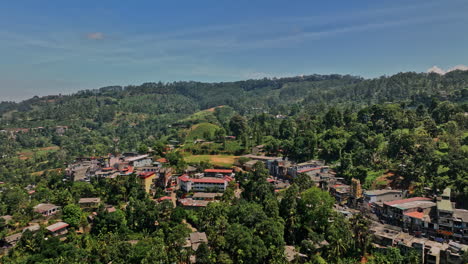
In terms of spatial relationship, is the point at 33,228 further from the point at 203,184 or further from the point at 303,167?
the point at 303,167

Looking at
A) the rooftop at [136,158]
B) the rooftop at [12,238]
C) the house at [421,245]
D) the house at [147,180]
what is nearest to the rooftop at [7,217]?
the rooftop at [12,238]

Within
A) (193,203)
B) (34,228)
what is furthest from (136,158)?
(34,228)

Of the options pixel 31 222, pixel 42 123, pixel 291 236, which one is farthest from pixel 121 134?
pixel 291 236

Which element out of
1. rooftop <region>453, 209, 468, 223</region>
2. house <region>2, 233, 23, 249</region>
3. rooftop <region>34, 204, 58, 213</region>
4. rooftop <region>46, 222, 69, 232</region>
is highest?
rooftop <region>453, 209, 468, 223</region>

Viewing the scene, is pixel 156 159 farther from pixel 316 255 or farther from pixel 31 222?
pixel 316 255

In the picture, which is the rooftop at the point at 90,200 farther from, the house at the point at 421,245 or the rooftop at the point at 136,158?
the house at the point at 421,245

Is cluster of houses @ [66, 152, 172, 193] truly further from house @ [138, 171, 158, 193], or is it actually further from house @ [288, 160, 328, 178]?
house @ [288, 160, 328, 178]

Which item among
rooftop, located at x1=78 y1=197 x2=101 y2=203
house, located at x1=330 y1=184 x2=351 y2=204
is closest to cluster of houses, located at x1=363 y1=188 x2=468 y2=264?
house, located at x1=330 y1=184 x2=351 y2=204
